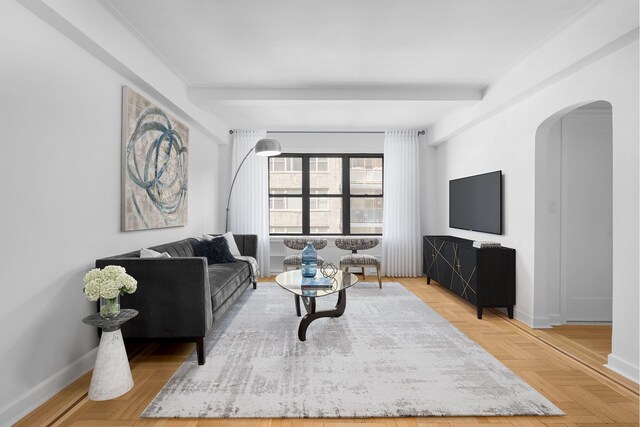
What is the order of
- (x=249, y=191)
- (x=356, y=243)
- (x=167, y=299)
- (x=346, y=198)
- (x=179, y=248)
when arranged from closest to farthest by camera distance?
1. (x=167, y=299)
2. (x=179, y=248)
3. (x=356, y=243)
4. (x=249, y=191)
5. (x=346, y=198)

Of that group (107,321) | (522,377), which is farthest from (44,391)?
(522,377)

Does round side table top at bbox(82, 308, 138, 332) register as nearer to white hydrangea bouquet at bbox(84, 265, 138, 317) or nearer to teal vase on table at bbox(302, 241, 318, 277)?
white hydrangea bouquet at bbox(84, 265, 138, 317)

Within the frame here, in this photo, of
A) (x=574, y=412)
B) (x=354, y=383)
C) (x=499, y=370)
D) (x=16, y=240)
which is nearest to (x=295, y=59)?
(x=16, y=240)

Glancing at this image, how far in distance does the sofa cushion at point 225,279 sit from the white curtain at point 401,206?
2759 millimetres

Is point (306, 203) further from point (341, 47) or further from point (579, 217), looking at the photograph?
point (579, 217)

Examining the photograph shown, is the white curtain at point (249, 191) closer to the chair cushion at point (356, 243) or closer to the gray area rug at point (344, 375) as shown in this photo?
the chair cushion at point (356, 243)

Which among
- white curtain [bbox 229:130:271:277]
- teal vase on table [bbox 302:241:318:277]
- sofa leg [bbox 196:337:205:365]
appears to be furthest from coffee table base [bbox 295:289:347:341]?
white curtain [bbox 229:130:271:277]

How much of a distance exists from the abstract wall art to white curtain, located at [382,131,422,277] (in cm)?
341

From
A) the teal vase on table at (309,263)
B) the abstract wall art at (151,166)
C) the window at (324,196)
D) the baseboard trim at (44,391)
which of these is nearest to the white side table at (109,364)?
the baseboard trim at (44,391)

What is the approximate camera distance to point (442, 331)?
338 centimetres

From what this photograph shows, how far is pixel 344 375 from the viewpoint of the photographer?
2.45 metres

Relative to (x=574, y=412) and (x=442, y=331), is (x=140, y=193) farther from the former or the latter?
(x=574, y=412)

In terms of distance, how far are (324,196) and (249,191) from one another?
1396mm

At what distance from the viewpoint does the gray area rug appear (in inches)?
81.2
